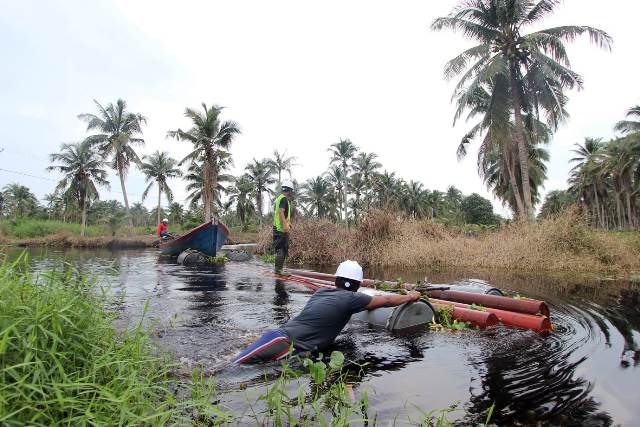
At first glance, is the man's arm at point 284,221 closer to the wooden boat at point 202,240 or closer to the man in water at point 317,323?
the man in water at point 317,323

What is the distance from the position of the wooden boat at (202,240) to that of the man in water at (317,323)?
1451 centimetres

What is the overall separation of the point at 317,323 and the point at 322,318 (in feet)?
0.25

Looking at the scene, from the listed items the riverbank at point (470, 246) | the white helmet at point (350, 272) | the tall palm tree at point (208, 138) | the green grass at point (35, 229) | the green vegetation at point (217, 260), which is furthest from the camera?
the green grass at point (35, 229)

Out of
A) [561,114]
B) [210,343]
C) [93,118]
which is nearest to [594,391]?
[210,343]

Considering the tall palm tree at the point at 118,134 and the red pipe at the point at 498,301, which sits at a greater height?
the tall palm tree at the point at 118,134

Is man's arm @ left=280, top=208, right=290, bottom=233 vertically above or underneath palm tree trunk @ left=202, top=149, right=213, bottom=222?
underneath

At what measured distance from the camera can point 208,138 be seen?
3553cm

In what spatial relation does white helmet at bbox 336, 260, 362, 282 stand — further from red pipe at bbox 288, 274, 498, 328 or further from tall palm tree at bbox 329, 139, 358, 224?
tall palm tree at bbox 329, 139, 358, 224

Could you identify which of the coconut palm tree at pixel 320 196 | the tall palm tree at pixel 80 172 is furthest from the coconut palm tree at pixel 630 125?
the tall palm tree at pixel 80 172

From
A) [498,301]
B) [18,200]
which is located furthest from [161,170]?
[498,301]

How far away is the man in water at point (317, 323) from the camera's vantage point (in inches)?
166

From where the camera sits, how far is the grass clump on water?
2.11 m

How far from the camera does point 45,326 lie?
2.52 metres

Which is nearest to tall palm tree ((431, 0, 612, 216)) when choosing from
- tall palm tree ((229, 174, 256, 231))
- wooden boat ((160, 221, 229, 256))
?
wooden boat ((160, 221, 229, 256))
